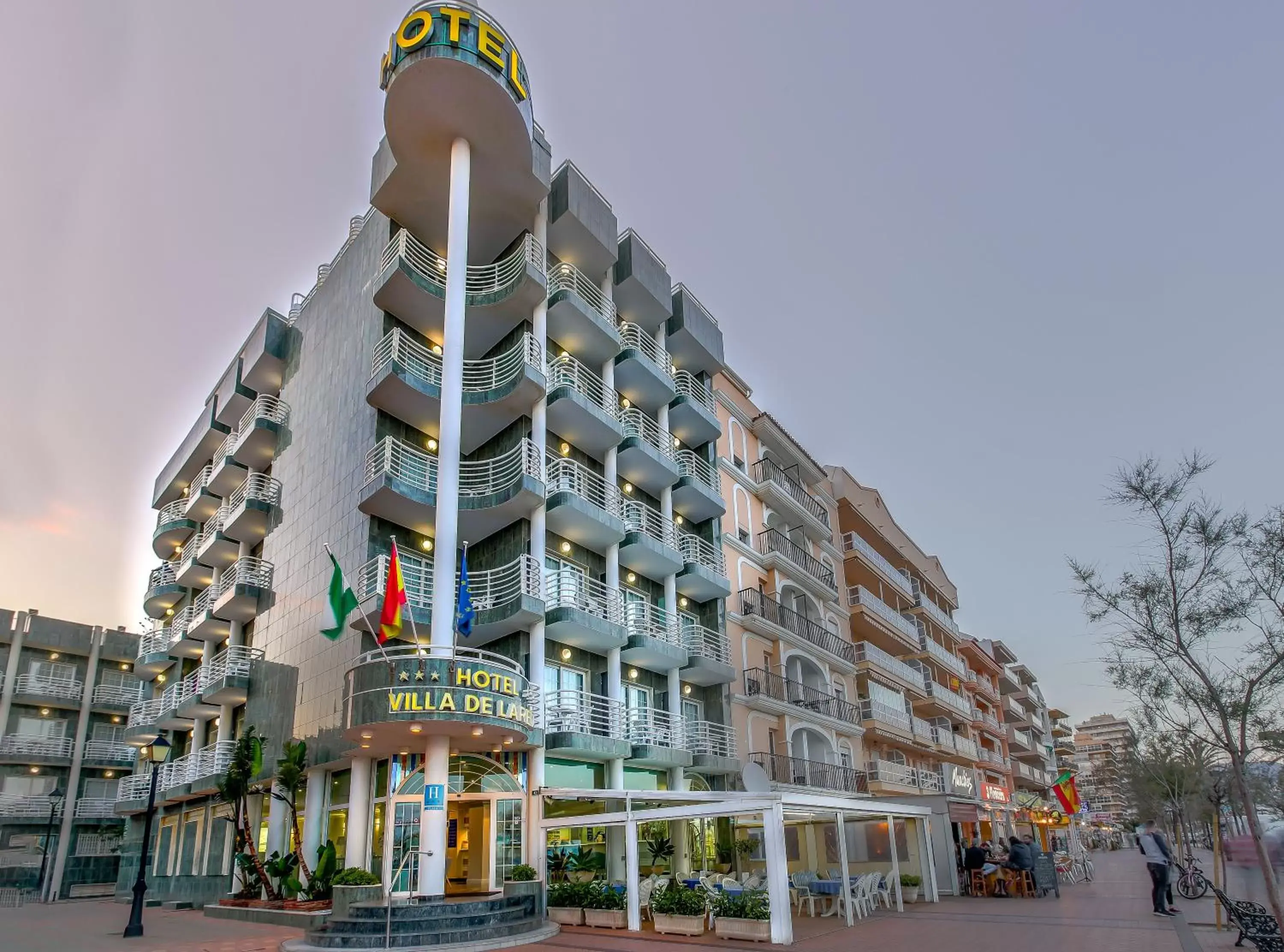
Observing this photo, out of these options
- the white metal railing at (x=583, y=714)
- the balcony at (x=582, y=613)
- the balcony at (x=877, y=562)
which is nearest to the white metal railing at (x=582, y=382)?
the balcony at (x=582, y=613)

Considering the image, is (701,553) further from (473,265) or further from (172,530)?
(172,530)

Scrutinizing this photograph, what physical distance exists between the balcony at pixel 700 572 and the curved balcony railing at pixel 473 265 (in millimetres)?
10483

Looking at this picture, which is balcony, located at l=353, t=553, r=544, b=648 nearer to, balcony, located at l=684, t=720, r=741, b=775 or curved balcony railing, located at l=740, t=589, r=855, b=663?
balcony, located at l=684, t=720, r=741, b=775

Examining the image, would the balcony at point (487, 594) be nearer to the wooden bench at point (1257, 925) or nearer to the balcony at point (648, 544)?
the balcony at point (648, 544)

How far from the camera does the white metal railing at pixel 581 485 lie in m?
23.6

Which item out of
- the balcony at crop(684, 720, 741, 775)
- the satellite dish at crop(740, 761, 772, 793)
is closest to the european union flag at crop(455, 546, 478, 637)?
the balcony at crop(684, 720, 741, 775)

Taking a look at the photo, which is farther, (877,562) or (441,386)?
(877,562)

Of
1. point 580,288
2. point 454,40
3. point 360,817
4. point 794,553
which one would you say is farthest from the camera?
point 794,553

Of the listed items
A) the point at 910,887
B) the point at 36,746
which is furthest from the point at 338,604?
the point at 36,746

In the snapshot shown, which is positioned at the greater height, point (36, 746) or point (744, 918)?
point (36, 746)

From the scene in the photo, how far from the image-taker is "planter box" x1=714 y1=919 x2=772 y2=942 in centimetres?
1538

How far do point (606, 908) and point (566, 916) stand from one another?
3.75 feet

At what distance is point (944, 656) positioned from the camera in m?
50.1

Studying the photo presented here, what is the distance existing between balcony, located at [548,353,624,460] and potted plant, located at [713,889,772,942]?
13730 mm
